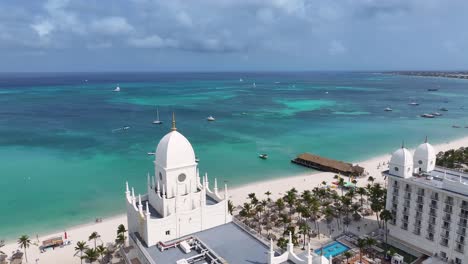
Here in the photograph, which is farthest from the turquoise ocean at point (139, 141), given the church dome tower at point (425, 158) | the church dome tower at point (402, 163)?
the church dome tower at point (425, 158)

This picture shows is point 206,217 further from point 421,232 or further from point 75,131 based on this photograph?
point 75,131

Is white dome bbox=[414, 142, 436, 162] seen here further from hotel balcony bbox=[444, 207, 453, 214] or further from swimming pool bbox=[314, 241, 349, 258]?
swimming pool bbox=[314, 241, 349, 258]

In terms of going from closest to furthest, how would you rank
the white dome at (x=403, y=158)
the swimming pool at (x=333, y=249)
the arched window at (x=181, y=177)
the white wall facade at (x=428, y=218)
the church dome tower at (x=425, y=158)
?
the arched window at (x=181, y=177) < the white wall facade at (x=428, y=218) < the swimming pool at (x=333, y=249) < the white dome at (x=403, y=158) < the church dome tower at (x=425, y=158)

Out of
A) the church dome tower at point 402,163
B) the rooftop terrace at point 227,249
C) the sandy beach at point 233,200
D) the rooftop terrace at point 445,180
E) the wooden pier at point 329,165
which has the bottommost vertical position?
the sandy beach at point 233,200

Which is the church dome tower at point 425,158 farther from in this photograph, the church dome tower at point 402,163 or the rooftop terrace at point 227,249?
the rooftop terrace at point 227,249

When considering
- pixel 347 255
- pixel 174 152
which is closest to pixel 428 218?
pixel 347 255

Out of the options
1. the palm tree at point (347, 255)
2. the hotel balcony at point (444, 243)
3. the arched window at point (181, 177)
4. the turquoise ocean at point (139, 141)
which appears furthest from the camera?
the turquoise ocean at point (139, 141)

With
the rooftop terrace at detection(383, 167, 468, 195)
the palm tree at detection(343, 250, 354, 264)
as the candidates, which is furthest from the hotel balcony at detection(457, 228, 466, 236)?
the palm tree at detection(343, 250, 354, 264)

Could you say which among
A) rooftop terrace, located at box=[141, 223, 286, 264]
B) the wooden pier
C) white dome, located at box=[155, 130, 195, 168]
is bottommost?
the wooden pier
